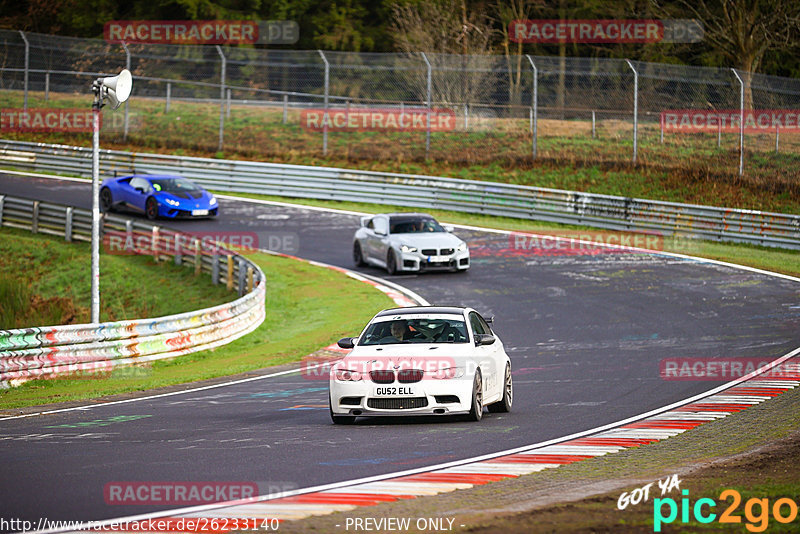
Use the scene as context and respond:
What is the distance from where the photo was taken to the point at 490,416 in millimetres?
12625

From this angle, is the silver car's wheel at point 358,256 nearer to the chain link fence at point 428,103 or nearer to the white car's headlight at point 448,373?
the chain link fence at point 428,103

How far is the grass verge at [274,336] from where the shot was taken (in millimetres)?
15719

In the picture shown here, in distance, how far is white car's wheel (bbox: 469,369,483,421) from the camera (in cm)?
1188

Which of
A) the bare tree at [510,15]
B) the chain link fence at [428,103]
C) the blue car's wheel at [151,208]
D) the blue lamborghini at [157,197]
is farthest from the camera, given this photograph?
the bare tree at [510,15]

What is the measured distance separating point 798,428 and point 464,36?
42559mm

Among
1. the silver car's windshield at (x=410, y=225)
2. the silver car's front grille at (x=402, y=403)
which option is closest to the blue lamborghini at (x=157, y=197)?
the silver car's windshield at (x=410, y=225)

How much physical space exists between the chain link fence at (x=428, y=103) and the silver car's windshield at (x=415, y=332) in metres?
22.6

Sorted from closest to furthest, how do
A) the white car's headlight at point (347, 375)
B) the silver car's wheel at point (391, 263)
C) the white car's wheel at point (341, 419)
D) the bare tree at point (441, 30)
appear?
the white car's headlight at point (347, 375) < the white car's wheel at point (341, 419) < the silver car's wheel at point (391, 263) < the bare tree at point (441, 30)

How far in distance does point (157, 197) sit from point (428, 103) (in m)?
9.53

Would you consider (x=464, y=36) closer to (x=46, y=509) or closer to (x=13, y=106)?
(x=13, y=106)

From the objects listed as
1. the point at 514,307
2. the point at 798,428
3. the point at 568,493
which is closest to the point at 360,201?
the point at 514,307

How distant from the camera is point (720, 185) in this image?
3475 centimetres

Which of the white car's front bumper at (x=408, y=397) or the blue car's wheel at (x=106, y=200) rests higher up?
the blue car's wheel at (x=106, y=200)

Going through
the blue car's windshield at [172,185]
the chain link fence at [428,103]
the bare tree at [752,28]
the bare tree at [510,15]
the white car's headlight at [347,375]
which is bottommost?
the white car's headlight at [347,375]
